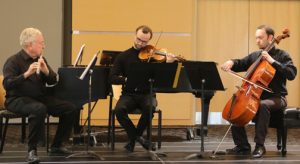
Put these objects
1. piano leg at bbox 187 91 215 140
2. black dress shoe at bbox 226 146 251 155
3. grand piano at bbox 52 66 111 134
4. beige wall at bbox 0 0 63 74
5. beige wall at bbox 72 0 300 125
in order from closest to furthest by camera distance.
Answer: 1. grand piano at bbox 52 66 111 134
2. black dress shoe at bbox 226 146 251 155
3. piano leg at bbox 187 91 215 140
4. beige wall at bbox 72 0 300 125
5. beige wall at bbox 0 0 63 74

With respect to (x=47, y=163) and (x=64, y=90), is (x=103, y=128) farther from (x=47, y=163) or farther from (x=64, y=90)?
(x=47, y=163)

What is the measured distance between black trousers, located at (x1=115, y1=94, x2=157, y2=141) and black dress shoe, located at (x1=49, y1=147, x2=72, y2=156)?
24.3 inches

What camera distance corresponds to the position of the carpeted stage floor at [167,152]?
468 centimetres

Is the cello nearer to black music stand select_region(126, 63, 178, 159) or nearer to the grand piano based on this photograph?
black music stand select_region(126, 63, 178, 159)

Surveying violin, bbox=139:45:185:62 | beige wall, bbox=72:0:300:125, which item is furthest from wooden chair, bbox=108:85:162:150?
beige wall, bbox=72:0:300:125

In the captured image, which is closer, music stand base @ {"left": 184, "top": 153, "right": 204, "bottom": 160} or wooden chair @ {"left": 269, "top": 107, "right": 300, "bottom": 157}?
music stand base @ {"left": 184, "top": 153, "right": 204, "bottom": 160}

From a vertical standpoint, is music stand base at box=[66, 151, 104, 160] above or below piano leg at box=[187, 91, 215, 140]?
below

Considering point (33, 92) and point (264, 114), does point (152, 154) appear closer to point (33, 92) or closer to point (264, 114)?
point (264, 114)

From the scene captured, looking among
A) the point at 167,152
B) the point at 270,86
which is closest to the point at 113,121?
the point at 167,152

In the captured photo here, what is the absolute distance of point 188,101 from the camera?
760 centimetres

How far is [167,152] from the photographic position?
522 centimetres

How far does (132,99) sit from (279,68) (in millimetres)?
1546

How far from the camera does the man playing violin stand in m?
4.91

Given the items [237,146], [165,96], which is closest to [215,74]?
[237,146]
